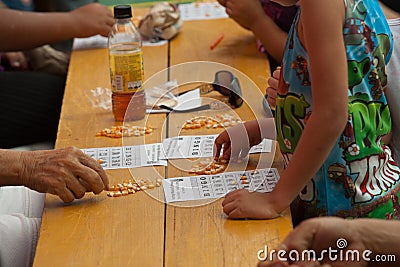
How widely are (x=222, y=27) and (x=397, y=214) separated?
4.18 ft

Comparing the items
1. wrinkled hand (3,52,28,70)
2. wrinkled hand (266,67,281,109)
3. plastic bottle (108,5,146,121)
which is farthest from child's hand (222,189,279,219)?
wrinkled hand (3,52,28,70)

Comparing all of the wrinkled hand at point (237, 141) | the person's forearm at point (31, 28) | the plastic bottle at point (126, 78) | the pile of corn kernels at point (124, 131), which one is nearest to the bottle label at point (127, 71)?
the plastic bottle at point (126, 78)

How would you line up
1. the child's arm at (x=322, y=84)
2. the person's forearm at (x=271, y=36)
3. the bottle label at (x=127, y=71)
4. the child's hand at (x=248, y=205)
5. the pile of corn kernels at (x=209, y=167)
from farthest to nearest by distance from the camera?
1. the person's forearm at (x=271, y=36)
2. the bottle label at (x=127, y=71)
3. the pile of corn kernels at (x=209, y=167)
4. the child's hand at (x=248, y=205)
5. the child's arm at (x=322, y=84)

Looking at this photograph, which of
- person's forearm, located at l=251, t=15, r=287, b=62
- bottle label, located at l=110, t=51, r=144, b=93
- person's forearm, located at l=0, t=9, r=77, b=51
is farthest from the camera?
person's forearm, located at l=0, t=9, r=77, b=51

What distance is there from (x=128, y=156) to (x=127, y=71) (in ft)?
0.90

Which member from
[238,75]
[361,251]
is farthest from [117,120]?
[361,251]

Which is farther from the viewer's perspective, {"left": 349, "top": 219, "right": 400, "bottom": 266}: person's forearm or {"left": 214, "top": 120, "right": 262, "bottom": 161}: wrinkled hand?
{"left": 214, "top": 120, "right": 262, "bottom": 161}: wrinkled hand

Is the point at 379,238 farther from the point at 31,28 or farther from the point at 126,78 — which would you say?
the point at 31,28

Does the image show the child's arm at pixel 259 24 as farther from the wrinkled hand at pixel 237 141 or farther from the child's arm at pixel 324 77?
the child's arm at pixel 324 77

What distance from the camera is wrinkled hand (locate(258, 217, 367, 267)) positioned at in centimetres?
111

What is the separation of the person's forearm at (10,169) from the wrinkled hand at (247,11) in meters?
1.02

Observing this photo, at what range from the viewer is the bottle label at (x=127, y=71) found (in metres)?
1.89

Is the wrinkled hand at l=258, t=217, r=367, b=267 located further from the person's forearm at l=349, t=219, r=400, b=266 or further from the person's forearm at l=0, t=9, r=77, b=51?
the person's forearm at l=0, t=9, r=77, b=51

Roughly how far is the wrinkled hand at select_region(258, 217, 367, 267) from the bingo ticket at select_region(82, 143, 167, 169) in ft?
1.99
